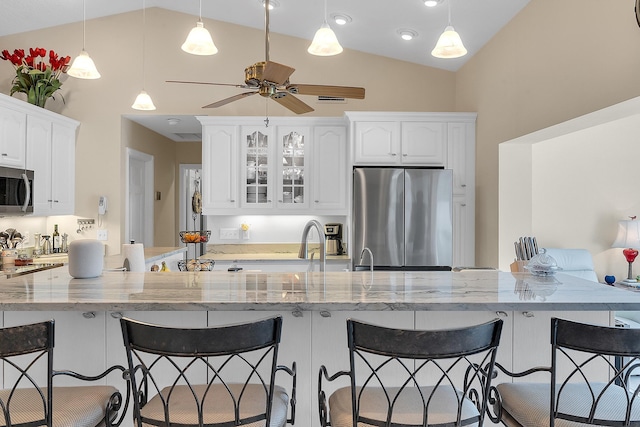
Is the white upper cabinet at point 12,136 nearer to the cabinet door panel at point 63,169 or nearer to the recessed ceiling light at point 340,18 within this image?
the cabinet door panel at point 63,169

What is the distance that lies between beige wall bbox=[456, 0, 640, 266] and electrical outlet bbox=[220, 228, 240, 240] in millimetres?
2638

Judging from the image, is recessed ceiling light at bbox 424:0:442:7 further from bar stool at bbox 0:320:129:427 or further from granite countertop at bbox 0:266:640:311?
bar stool at bbox 0:320:129:427

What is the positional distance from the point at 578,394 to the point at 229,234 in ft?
13.6

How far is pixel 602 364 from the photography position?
1.87 meters

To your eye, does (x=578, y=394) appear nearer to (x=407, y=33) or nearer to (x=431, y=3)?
(x=431, y=3)

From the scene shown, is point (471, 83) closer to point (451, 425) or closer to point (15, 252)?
point (451, 425)

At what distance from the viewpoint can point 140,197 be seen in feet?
19.6

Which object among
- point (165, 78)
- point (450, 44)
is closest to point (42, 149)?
point (165, 78)

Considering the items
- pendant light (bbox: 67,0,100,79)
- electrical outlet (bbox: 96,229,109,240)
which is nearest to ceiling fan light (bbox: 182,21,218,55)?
pendant light (bbox: 67,0,100,79)

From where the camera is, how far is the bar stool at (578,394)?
126cm

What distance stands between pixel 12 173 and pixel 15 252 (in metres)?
0.72

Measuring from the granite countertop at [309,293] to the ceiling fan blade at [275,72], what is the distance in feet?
3.33

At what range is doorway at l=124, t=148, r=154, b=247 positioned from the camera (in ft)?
18.2

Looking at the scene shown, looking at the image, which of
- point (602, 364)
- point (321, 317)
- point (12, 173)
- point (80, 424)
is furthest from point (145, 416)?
point (12, 173)
